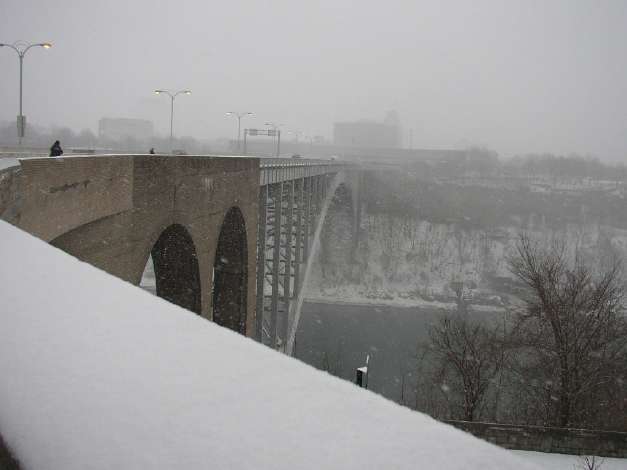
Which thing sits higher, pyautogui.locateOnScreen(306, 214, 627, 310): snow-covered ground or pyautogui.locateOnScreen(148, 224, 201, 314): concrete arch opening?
pyautogui.locateOnScreen(148, 224, 201, 314): concrete arch opening

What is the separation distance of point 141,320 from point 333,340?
33.0 metres

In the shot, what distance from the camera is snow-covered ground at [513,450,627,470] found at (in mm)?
9484

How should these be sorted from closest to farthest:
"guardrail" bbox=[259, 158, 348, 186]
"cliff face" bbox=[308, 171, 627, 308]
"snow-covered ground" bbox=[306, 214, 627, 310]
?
"guardrail" bbox=[259, 158, 348, 186] → "snow-covered ground" bbox=[306, 214, 627, 310] → "cliff face" bbox=[308, 171, 627, 308]

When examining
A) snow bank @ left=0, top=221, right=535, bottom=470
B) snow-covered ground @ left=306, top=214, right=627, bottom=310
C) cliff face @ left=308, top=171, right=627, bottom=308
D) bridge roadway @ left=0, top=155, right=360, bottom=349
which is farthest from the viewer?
cliff face @ left=308, top=171, right=627, bottom=308

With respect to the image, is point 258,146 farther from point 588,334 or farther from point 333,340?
point 588,334

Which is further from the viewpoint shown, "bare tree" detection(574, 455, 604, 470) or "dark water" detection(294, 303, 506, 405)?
"dark water" detection(294, 303, 506, 405)

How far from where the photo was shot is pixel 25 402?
155cm

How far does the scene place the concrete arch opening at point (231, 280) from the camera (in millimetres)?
17047

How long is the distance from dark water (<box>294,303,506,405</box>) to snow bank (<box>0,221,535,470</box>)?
22996mm

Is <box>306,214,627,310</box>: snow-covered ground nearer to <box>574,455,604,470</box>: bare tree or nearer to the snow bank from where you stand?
<box>574,455,604,470</box>: bare tree

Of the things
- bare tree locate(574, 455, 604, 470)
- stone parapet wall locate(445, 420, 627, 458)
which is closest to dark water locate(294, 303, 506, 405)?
stone parapet wall locate(445, 420, 627, 458)

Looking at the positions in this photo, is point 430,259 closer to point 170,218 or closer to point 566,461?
point 566,461

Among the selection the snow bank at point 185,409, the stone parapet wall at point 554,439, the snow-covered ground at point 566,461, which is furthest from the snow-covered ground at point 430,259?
the snow bank at point 185,409

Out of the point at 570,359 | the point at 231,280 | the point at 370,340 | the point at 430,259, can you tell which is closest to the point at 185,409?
the point at 570,359
